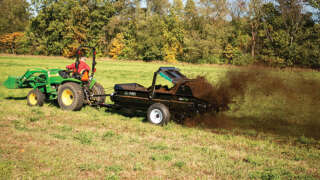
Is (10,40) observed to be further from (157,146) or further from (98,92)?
(157,146)

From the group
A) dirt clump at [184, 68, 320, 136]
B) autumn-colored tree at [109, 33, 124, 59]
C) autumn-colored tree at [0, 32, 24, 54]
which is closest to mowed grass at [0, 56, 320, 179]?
dirt clump at [184, 68, 320, 136]

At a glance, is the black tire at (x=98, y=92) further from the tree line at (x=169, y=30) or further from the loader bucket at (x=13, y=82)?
the tree line at (x=169, y=30)

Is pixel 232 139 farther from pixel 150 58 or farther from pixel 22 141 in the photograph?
pixel 150 58

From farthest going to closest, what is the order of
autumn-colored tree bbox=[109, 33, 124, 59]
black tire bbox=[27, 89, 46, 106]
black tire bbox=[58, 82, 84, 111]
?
autumn-colored tree bbox=[109, 33, 124, 59], black tire bbox=[27, 89, 46, 106], black tire bbox=[58, 82, 84, 111]

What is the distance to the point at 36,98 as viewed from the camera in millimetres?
11609

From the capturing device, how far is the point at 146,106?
939cm

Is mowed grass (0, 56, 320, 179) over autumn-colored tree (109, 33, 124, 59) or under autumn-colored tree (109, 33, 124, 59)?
under

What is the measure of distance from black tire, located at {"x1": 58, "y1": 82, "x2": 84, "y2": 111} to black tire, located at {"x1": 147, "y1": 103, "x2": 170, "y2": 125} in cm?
301

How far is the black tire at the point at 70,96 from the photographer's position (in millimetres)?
10391

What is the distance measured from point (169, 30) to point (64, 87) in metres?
60.8

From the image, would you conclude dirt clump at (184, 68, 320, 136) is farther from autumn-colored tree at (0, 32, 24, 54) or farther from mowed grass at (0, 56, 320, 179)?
autumn-colored tree at (0, 32, 24, 54)

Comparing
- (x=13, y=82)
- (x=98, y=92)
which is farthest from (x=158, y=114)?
(x=13, y=82)

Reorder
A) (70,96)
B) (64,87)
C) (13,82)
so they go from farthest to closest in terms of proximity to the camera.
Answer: (13,82)
(70,96)
(64,87)

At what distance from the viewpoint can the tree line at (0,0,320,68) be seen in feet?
173
